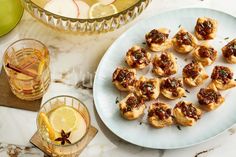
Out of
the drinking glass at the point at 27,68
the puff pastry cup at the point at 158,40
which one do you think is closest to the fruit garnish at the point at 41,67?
the drinking glass at the point at 27,68

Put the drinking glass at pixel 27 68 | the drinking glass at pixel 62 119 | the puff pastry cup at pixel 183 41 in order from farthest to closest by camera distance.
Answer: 1. the puff pastry cup at pixel 183 41
2. the drinking glass at pixel 27 68
3. the drinking glass at pixel 62 119

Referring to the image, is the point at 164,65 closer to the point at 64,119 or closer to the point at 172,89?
the point at 172,89

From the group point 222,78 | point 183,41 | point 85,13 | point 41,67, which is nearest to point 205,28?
point 183,41

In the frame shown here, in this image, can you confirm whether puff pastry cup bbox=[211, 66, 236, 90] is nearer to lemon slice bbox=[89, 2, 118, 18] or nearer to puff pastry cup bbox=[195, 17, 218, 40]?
puff pastry cup bbox=[195, 17, 218, 40]

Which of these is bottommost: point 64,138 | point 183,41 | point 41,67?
point 64,138

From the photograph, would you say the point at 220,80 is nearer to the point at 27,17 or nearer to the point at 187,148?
the point at 187,148

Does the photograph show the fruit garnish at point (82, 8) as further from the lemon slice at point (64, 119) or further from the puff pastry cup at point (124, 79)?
the lemon slice at point (64, 119)

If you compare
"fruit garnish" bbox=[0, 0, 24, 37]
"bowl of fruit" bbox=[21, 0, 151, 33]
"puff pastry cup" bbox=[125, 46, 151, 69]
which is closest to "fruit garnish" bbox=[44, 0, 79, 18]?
"bowl of fruit" bbox=[21, 0, 151, 33]
